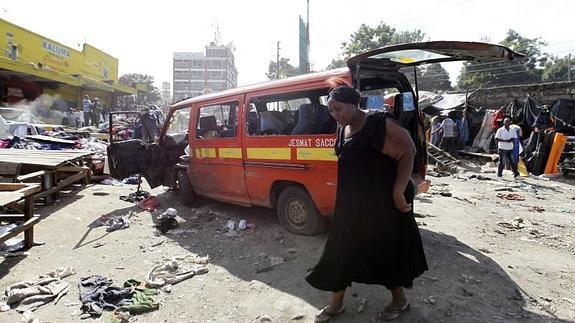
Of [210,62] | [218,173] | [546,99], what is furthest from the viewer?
[210,62]

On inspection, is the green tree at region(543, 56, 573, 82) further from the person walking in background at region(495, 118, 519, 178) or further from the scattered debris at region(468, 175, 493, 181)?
the scattered debris at region(468, 175, 493, 181)

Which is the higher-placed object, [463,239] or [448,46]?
[448,46]

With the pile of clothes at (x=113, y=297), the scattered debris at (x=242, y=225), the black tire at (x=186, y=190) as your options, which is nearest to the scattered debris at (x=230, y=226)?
the scattered debris at (x=242, y=225)

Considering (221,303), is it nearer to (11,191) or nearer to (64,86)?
(11,191)

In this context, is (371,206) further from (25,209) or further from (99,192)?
(99,192)

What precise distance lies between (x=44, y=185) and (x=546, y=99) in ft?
48.5

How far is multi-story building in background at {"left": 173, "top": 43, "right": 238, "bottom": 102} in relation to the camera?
90375mm

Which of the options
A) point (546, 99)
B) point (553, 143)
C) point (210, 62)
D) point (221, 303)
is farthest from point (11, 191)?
point (210, 62)

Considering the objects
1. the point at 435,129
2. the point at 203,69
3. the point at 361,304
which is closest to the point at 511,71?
the point at 435,129

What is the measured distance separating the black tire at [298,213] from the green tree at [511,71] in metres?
35.2

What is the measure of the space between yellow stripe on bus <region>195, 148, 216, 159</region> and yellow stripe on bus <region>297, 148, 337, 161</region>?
1.85m

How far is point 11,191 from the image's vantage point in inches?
183

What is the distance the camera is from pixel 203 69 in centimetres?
9531

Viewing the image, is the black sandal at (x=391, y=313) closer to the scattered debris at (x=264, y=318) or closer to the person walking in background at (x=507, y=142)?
the scattered debris at (x=264, y=318)
